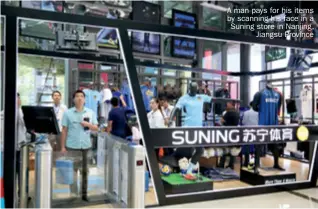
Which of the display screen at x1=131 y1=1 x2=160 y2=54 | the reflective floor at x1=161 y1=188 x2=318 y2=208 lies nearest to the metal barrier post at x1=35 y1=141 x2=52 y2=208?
the reflective floor at x1=161 y1=188 x2=318 y2=208

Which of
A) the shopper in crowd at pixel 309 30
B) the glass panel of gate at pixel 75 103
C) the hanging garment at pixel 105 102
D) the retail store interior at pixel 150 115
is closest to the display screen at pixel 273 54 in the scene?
the retail store interior at pixel 150 115

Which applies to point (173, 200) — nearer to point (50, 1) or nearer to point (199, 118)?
point (199, 118)

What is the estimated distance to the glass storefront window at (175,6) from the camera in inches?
354

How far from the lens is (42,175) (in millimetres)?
3051

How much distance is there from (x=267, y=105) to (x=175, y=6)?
530 cm

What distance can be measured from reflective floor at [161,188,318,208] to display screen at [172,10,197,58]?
494cm

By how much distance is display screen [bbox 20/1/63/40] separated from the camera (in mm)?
5296

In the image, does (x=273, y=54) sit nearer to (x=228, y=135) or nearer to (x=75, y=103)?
(x=228, y=135)

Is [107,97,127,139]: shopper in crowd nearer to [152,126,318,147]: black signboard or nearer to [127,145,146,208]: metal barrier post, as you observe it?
[152,126,318,147]: black signboard

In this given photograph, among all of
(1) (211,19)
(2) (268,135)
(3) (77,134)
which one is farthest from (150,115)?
(1) (211,19)

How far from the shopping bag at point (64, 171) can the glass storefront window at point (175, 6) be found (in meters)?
6.36

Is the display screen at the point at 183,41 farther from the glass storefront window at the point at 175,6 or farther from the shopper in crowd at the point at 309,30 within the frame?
the shopper in crowd at the point at 309,30

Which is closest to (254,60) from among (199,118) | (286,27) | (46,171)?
(286,27)
